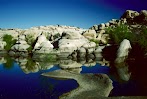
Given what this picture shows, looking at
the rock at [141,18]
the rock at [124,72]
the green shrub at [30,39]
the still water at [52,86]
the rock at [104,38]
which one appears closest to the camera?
the still water at [52,86]

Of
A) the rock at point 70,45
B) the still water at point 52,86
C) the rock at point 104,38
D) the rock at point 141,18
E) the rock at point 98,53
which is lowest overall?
the still water at point 52,86

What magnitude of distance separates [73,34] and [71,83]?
135 ft

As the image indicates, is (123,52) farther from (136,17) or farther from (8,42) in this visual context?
(136,17)

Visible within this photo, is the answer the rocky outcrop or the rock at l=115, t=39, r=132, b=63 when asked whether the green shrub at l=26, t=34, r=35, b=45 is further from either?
the rocky outcrop

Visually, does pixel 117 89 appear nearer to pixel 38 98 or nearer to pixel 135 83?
pixel 135 83

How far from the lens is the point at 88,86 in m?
27.6

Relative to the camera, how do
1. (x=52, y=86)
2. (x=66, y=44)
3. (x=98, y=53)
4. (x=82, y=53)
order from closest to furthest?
(x=52, y=86) < (x=98, y=53) < (x=82, y=53) < (x=66, y=44)

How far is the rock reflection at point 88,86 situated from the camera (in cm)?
2423

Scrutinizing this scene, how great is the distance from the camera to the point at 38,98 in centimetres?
2427

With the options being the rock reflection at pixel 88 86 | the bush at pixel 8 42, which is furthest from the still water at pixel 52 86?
the bush at pixel 8 42

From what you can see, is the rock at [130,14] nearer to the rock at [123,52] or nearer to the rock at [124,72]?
the rock at [123,52]

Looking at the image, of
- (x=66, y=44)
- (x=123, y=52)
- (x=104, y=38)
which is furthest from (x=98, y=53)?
(x=104, y=38)

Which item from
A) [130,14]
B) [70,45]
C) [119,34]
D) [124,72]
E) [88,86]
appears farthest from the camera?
[130,14]

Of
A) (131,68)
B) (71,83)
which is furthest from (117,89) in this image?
(131,68)
